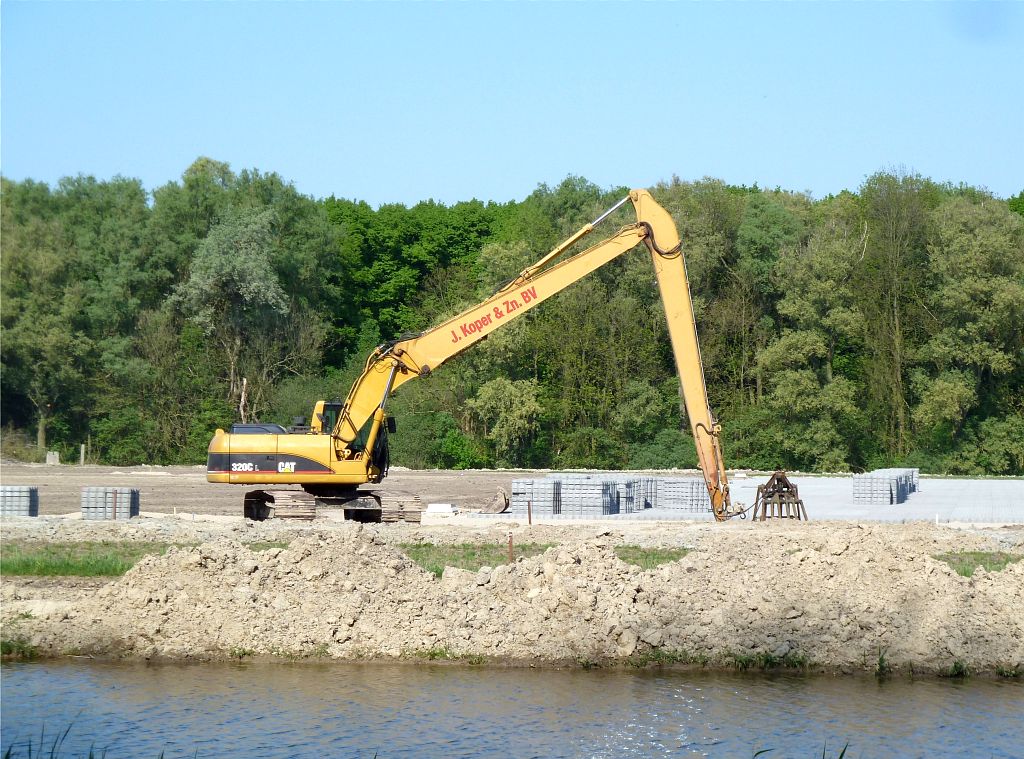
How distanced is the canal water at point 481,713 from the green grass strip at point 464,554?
568cm

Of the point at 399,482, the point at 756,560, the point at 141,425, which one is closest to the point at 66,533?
the point at 756,560

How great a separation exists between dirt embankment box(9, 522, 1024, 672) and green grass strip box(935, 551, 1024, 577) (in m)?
4.01

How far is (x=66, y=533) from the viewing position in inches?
1012

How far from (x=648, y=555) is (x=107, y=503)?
14010 millimetres

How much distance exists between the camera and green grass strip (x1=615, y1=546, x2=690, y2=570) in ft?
73.5

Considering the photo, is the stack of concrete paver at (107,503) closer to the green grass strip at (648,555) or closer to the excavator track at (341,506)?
the excavator track at (341,506)

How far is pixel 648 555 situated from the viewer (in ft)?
76.5

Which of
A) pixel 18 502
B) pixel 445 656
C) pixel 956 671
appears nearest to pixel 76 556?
pixel 18 502

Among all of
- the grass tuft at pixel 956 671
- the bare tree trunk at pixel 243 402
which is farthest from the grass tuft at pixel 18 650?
the bare tree trunk at pixel 243 402

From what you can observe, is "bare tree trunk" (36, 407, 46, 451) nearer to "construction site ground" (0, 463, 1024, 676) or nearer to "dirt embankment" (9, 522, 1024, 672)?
"construction site ground" (0, 463, 1024, 676)

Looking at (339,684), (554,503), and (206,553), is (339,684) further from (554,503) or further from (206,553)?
(554,503)

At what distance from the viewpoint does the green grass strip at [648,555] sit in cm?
2241

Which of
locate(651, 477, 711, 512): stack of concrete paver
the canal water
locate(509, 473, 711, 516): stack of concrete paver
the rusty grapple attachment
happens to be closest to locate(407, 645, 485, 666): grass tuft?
the canal water

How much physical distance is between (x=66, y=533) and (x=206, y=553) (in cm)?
890
